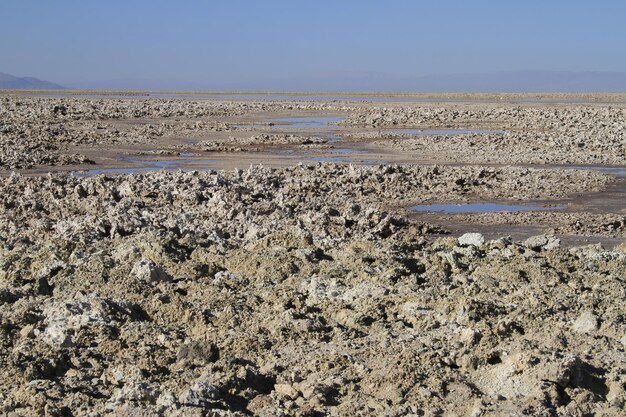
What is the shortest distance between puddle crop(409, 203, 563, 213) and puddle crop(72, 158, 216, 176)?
22.9ft

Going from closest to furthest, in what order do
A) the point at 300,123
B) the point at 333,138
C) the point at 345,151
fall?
the point at 345,151 < the point at 333,138 < the point at 300,123

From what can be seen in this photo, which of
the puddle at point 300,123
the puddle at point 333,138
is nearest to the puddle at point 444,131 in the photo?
the puddle at point 333,138

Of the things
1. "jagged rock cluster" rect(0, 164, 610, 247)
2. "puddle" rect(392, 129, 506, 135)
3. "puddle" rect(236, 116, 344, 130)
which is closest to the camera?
"jagged rock cluster" rect(0, 164, 610, 247)

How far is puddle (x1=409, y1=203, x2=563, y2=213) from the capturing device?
15.2 m

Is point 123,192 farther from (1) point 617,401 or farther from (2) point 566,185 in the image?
(1) point 617,401

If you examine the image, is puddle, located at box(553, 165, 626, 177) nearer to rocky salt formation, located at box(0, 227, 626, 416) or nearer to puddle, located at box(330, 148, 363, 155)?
puddle, located at box(330, 148, 363, 155)

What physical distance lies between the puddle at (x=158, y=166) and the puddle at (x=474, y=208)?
698 centimetres

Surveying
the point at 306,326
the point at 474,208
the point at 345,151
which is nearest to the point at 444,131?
the point at 345,151

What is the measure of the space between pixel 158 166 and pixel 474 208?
9148 mm

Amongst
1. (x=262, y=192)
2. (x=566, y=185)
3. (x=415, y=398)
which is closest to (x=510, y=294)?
(x=415, y=398)

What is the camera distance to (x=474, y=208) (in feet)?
51.1

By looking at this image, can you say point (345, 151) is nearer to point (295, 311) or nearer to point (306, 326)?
point (295, 311)

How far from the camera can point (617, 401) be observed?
5.35m

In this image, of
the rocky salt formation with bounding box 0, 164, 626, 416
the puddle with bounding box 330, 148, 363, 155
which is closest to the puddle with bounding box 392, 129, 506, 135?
the puddle with bounding box 330, 148, 363, 155
